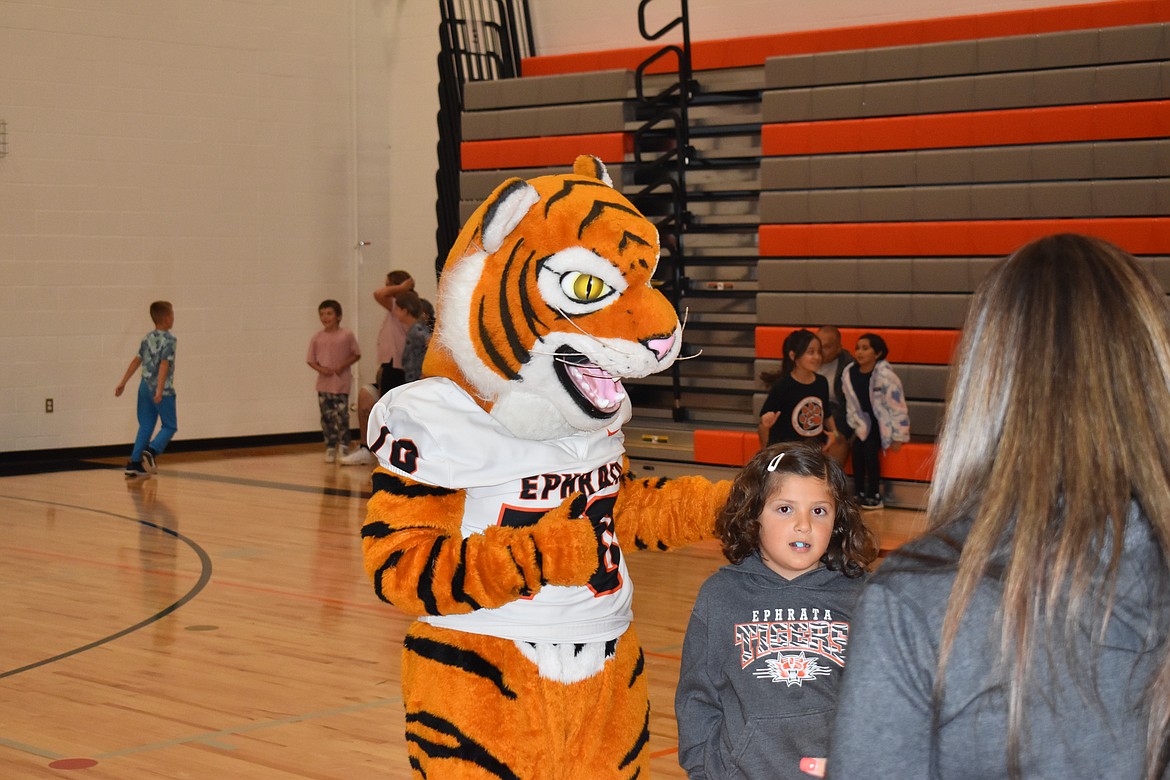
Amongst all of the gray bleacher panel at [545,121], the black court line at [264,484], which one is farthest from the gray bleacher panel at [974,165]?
the black court line at [264,484]

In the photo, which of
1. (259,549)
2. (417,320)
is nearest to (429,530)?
(259,549)

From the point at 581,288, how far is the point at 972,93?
7.16 meters

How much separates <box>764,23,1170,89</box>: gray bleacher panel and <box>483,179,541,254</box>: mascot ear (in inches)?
280

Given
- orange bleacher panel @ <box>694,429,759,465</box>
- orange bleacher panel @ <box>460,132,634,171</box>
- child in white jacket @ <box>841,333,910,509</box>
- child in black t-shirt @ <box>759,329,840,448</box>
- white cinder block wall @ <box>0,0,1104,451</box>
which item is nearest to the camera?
child in black t-shirt @ <box>759,329,840,448</box>

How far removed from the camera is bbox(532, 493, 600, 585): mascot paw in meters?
2.09

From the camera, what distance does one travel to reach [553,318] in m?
2.40

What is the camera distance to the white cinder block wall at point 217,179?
34.5 feet

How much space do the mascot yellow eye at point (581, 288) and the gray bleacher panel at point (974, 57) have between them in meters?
7.09

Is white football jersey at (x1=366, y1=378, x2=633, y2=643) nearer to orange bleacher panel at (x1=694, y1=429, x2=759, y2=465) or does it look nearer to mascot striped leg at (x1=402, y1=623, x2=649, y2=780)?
mascot striped leg at (x1=402, y1=623, x2=649, y2=780)

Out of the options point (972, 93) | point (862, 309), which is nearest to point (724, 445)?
point (862, 309)

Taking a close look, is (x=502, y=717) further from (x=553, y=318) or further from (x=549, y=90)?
(x=549, y=90)

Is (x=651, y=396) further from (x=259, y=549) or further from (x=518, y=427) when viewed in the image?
(x=518, y=427)

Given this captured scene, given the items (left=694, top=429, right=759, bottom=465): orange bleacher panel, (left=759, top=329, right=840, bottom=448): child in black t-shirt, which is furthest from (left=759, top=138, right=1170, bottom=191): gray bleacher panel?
(left=759, top=329, right=840, bottom=448): child in black t-shirt

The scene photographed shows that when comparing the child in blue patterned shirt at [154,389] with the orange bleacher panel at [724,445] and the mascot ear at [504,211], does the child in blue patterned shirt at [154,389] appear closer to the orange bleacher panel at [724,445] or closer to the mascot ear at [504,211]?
the orange bleacher panel at [724,445]
